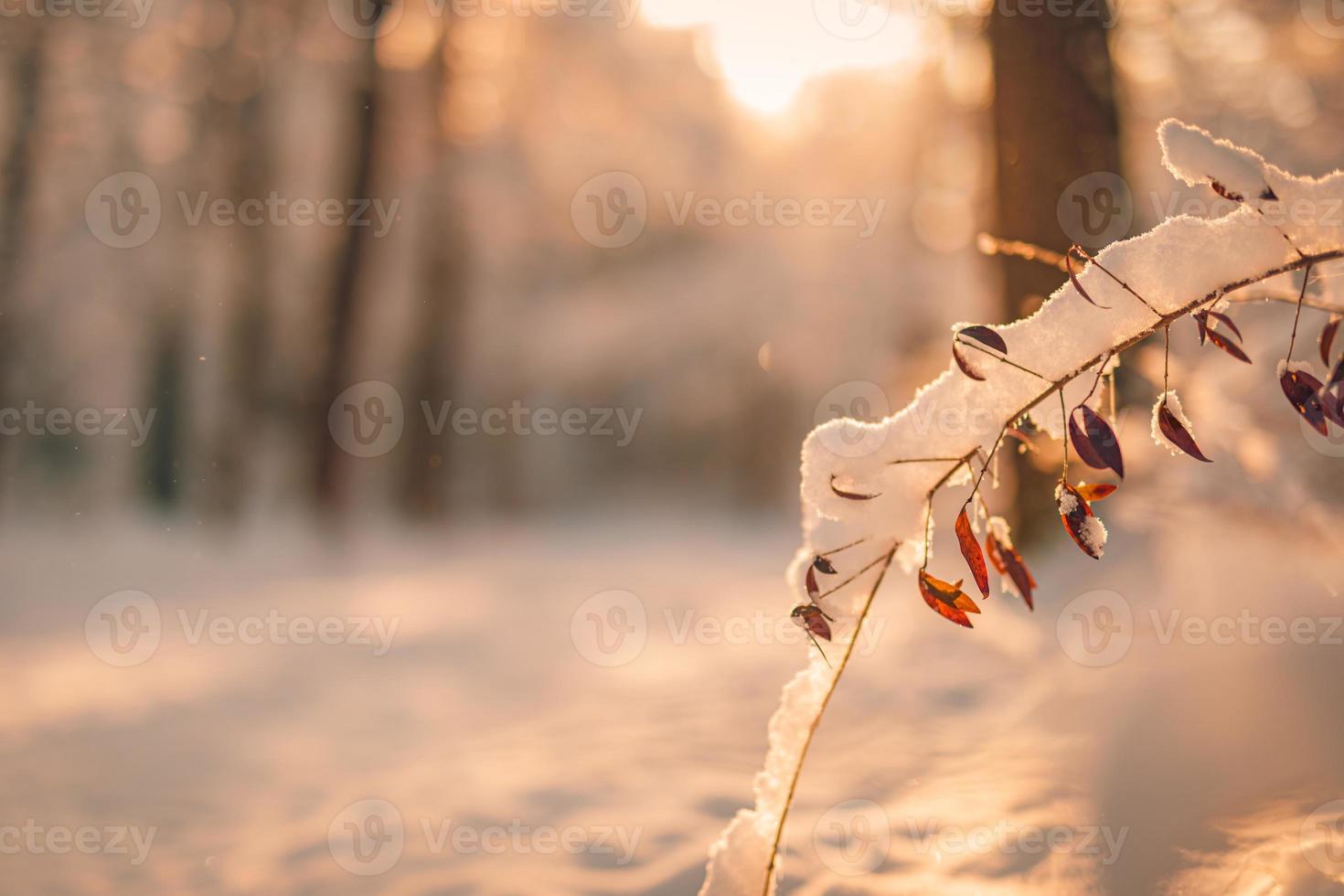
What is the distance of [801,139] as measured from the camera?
1395cm

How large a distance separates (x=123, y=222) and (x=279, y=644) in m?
11.0

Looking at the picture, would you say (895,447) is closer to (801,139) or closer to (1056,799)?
(1056,799)

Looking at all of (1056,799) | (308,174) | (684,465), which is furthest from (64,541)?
(1056,799)
